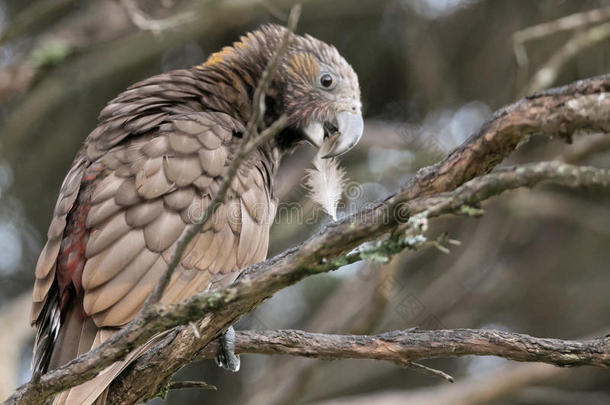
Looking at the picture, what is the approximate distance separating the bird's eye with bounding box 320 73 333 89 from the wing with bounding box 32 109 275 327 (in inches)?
37.4

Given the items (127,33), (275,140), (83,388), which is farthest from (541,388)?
(127,33)

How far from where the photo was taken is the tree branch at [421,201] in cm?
192

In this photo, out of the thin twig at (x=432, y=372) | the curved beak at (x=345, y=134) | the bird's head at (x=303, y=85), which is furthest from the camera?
the bird's head at (x=303, y=85)

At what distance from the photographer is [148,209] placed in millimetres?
3252

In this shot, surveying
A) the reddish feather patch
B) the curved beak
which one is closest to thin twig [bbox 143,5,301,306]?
the reddish feather patch

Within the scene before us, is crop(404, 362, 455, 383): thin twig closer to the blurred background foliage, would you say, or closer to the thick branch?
the thick branch

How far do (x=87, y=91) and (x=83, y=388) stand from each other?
4.43 metres

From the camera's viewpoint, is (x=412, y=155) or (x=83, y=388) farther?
(x=412, y=155)

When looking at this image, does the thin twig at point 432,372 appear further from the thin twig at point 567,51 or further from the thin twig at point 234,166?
the thin twig at point 567,51

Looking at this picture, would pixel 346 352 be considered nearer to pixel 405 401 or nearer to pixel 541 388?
pixel 405 401

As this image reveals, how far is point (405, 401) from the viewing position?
5207mm

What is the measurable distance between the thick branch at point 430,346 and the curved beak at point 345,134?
137 centimetres

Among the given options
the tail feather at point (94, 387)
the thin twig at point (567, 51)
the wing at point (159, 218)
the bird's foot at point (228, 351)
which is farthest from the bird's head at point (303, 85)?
the tail feather at point (94, 387)

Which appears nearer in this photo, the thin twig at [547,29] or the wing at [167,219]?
the wing at [167,219]
